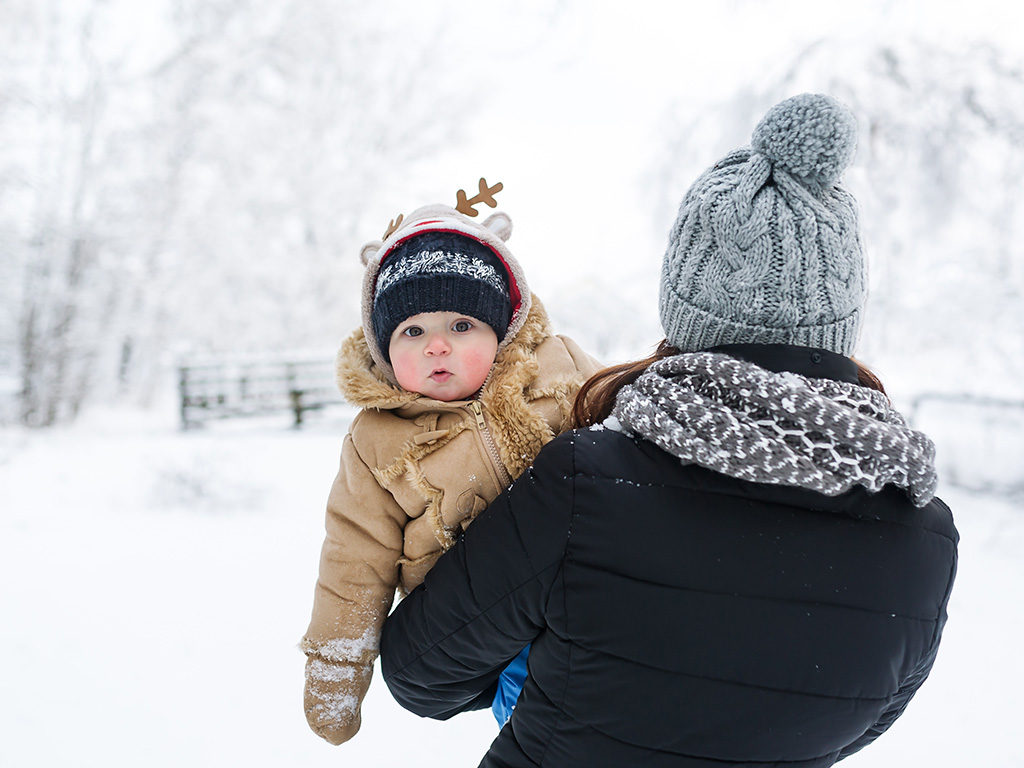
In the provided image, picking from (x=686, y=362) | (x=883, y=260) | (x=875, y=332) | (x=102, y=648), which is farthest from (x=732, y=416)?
(x=875, y=332)

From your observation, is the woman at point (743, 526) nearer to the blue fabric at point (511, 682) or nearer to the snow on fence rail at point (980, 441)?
the blue fabric at point (511, 682)

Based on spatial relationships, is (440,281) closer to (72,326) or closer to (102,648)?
(102,648)

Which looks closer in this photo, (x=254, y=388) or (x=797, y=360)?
(x=797, y=360)

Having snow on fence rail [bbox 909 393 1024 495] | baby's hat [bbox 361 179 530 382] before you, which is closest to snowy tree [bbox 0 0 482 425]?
baby's hat [bbox 361 179 530 382]

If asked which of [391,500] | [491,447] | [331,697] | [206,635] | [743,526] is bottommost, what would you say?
[206,635]

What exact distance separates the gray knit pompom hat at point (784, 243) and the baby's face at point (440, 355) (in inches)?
21.2

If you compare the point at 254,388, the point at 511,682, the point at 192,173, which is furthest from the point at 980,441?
the point at 192,173

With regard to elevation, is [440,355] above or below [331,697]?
above

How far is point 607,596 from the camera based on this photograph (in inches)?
30.8

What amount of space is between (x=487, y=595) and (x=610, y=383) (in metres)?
0.38

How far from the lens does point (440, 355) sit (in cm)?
129

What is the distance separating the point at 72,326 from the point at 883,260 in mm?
9175

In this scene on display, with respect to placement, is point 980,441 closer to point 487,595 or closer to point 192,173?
point 487,595

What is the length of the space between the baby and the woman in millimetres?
302
